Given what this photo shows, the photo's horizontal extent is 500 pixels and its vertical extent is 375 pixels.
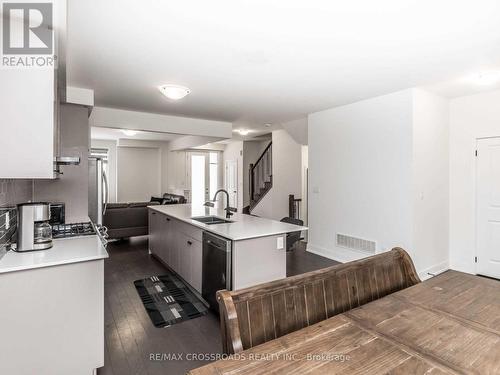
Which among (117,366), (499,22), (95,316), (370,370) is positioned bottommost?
(117,366)

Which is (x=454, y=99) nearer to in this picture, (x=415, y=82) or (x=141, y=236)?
(x=415, y=82)

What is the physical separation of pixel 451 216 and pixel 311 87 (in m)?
2.97

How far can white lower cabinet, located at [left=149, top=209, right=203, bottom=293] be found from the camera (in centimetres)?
327

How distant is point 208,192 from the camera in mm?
9891

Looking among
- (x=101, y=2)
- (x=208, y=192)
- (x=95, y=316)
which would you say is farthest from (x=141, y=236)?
(x=101, y=2)

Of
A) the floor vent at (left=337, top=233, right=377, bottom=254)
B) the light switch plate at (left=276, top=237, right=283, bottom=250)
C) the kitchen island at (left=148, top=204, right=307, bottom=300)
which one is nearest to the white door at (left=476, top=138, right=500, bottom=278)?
the floor vent at (left=337, top=233, right=377, bottom=254)

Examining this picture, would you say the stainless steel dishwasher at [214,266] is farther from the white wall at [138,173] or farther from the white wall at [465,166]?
the white wall at [138,173]

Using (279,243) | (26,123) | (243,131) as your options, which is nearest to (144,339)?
(279,243)

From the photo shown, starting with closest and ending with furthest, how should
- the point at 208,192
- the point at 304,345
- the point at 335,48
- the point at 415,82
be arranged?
1. the point at 304,345
2. the point at 335,48
3. the point at 415,82
4. the point at 208,192

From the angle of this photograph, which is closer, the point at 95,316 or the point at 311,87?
the point at 95,316

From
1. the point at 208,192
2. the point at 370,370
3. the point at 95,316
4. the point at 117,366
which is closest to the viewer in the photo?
the point at 370,370

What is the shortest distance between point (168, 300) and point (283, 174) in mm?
4612

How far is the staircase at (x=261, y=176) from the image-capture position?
311 inches

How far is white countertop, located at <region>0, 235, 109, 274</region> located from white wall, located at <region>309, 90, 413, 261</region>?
353cm
